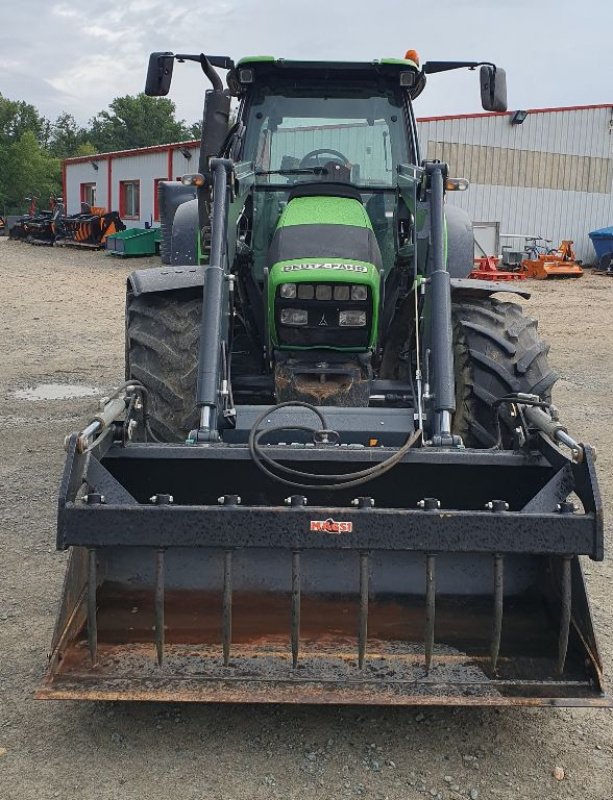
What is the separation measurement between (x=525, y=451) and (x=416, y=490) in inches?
17.8

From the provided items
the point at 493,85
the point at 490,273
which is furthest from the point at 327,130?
the point at 490,273

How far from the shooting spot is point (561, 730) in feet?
9.73

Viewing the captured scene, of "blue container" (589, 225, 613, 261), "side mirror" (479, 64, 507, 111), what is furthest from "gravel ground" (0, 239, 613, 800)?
"blue container" (589, 225, 613, 261)

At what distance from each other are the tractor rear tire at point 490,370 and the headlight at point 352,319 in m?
0.62

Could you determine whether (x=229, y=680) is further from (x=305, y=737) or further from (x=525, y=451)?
(x=525, y=451)

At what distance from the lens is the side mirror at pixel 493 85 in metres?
4.70

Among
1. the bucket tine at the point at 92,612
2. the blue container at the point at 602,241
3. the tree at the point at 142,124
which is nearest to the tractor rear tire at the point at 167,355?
the bucket tine at the point at 92,612

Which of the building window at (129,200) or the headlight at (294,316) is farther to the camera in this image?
the building window at (129,200)

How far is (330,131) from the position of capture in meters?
4.96

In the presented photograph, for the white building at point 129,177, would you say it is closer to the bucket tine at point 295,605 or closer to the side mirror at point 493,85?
the side mirror at point 493,85

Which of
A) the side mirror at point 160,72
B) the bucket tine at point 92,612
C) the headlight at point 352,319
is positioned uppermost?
the side mirror at point 160,72

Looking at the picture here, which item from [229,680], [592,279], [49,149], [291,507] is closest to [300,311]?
[291,507]

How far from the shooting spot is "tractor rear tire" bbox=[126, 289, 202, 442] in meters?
4.12

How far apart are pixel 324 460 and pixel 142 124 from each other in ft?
273
